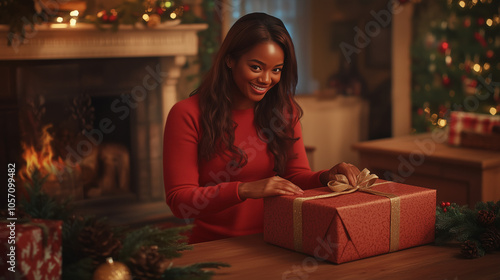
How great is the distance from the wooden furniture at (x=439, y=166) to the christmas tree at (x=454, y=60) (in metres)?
0.43

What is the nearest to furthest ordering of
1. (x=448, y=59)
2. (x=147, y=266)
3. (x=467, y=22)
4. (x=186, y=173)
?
(x=147, y=266), (x=186, y=173), (x=467, y=22), (x=448, y=59)

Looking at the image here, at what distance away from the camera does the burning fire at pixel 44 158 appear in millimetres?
3764

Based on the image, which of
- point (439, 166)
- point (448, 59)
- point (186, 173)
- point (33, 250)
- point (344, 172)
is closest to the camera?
point (33, 250)

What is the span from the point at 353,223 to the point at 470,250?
0.93ft

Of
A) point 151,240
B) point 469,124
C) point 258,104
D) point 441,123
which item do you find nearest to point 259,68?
point 258,104

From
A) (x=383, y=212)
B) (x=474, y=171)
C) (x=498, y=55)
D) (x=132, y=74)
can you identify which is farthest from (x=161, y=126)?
(x=383, y=212)

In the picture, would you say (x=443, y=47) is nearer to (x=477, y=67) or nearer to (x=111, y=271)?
(x=477, y=67)

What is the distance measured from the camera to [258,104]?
179cm

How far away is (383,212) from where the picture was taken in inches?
52.4

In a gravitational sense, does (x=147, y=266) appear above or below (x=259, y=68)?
below

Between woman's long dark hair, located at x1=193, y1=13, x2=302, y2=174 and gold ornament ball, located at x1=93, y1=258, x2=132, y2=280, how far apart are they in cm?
68

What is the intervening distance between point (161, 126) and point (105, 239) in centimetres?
325

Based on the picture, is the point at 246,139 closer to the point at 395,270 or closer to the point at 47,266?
the point at 395,270

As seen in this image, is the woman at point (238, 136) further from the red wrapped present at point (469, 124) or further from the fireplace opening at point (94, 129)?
the red wrapped present at point (469, 124)
